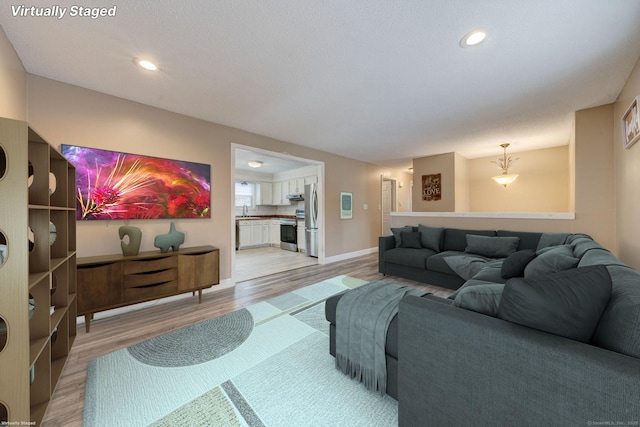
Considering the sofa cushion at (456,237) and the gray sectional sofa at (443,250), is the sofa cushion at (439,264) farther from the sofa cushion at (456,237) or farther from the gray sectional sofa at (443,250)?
the sofa cushion at (456,237)

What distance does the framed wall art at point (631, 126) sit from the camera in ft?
6.49

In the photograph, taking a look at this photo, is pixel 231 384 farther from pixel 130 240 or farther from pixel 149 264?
pixel 130 240

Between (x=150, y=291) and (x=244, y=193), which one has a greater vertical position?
(x=244, y=193)

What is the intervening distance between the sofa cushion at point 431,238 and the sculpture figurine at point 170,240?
3707mm

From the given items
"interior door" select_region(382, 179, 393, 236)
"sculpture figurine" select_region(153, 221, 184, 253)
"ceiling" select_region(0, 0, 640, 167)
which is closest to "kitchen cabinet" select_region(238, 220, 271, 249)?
"interior door" select_region(382, 179, 393, 236)

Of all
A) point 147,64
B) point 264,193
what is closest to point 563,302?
point 147,64

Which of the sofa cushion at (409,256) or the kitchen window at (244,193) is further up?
the kitchen window at (244,193)

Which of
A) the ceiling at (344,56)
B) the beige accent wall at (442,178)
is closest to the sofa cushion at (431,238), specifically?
the beige accent wall at (442,178)

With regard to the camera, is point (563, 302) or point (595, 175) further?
point (595, 175)

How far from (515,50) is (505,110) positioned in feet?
4.61

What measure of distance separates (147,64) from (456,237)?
15.0ft

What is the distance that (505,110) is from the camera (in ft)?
9.87

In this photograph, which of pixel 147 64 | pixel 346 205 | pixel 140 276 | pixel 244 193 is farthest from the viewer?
pixel 244 193

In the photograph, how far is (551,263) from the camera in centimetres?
190
